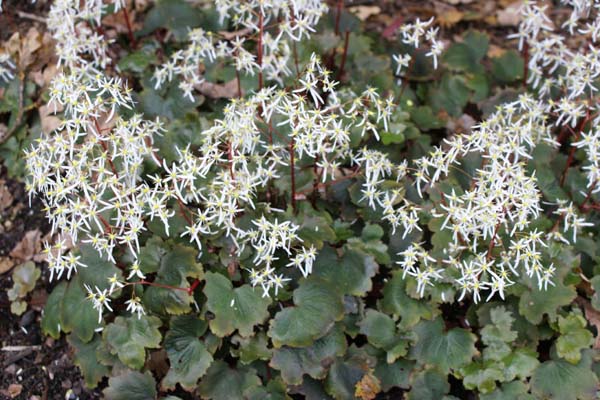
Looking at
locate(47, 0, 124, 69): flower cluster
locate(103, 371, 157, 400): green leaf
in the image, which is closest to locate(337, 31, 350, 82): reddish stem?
locate(47, 0, 124, 69): flower cluster

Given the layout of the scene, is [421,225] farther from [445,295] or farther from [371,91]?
[371,91]

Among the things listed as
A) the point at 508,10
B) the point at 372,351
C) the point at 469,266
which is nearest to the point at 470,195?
the point at 469,266

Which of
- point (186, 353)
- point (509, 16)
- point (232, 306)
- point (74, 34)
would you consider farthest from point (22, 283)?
point (509, 16)

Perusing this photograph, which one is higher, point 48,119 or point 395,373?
point 48,119

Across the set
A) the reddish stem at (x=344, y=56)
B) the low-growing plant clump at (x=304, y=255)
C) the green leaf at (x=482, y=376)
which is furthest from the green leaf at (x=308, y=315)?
the reddish stem at (x=344, y=56)

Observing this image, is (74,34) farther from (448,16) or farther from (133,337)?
(448,16)
